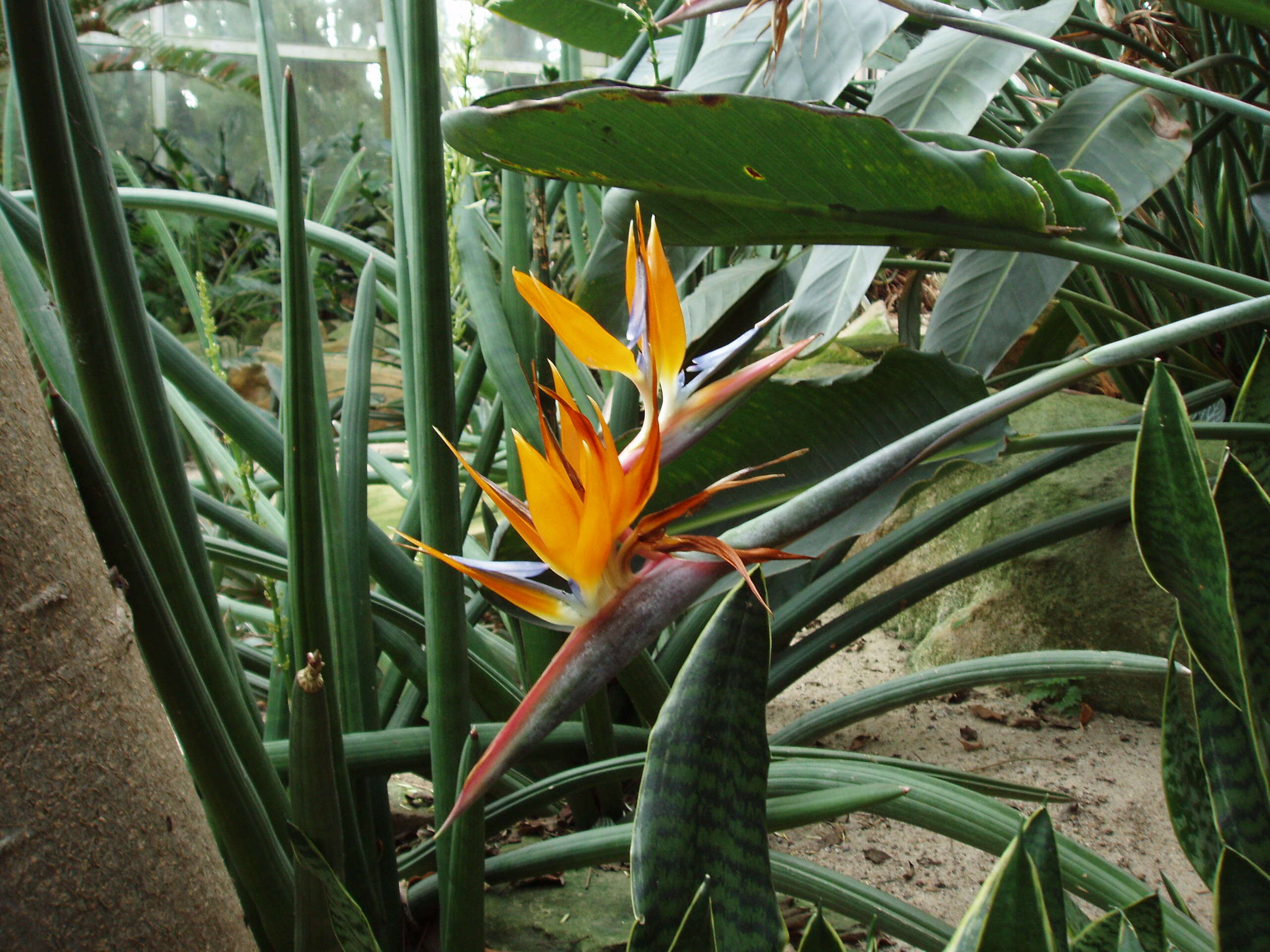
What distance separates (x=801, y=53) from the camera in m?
0.76

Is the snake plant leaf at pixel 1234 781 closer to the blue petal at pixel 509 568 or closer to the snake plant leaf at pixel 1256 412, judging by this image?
the snake plant leaf at pixel 1256 412

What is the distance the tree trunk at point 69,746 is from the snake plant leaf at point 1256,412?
46 cm

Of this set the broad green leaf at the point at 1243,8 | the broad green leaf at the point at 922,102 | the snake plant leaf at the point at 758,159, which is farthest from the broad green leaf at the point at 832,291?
the broad green leaf at the point at 1243,8

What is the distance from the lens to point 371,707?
534 millimetres

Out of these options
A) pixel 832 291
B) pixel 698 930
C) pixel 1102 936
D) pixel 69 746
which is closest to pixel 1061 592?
pixel 832 291

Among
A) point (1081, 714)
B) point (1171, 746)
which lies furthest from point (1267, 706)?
point (1081, 714)

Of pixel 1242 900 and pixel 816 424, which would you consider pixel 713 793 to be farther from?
pixel 816 424

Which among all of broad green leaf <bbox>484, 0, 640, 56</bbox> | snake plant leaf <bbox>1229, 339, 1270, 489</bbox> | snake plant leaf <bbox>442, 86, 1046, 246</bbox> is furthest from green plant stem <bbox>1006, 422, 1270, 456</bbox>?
broad green leaf <bbox>484, 0, 640, 56</bbox>

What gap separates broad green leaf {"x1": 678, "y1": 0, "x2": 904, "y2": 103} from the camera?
0.73 m

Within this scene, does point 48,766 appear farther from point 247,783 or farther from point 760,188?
point 760,188

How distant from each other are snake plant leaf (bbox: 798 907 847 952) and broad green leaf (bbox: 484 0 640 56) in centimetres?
96

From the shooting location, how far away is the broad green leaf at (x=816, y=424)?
1.88 ft

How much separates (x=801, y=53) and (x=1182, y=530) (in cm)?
59

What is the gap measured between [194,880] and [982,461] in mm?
408
